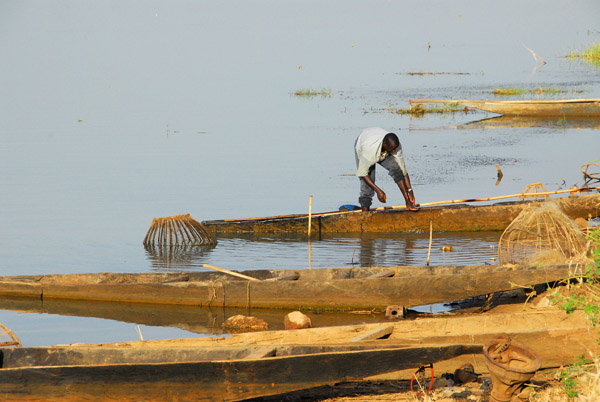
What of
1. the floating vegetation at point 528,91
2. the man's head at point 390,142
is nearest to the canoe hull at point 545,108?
the floating vegetation at point 528,91

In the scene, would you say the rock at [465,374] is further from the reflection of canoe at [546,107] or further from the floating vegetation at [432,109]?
the floating vegetation at [432,109]

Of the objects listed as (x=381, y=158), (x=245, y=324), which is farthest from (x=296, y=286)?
(x=381, y=158)

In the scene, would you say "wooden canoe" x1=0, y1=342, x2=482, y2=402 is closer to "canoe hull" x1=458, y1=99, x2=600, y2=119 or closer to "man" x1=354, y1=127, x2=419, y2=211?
"man" x1=354, y1=127, x2=419, y2=211

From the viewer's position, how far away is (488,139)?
17922 mm

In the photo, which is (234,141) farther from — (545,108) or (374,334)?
(374,334)

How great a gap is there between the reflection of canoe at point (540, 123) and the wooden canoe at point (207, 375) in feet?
50.2

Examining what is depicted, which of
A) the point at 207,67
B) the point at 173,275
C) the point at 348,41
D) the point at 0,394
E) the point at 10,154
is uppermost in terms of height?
the point at 348,41

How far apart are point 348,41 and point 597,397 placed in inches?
1652

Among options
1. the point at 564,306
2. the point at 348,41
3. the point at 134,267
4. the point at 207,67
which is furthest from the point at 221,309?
the point at 348,41

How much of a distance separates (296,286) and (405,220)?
11.0 feet

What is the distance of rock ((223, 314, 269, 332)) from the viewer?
6742mm

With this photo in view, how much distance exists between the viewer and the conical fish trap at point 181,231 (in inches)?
384

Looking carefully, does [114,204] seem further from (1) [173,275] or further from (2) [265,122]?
(2) [265,122]

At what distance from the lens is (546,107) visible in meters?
19.5
